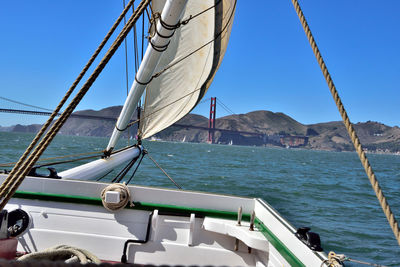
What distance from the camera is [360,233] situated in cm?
802

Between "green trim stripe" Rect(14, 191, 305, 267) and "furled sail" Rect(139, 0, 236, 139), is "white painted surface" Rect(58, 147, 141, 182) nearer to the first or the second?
"green trim stripe" Rect(14, 191, 305, 267)

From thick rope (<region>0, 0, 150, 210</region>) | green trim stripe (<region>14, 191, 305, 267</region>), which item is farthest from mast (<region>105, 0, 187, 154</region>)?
green trim stripe (<region>14, 191, 305, 267</region>)

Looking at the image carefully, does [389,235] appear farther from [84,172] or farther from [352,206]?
[84,172]

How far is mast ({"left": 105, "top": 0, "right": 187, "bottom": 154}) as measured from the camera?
2.84 metres

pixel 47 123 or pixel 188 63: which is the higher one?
pixel 188 63

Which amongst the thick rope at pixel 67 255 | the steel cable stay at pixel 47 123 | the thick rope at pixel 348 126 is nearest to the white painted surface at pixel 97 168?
the thick rope at pixel 67 255

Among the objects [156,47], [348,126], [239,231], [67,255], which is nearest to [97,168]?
[156,47]

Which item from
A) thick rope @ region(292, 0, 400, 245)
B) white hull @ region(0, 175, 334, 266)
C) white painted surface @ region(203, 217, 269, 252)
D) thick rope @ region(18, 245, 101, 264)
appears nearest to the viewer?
thick rope @ region(292, 0, 400, 245)

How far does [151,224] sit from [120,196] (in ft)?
1.28

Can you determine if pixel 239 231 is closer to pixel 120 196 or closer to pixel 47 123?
pixel 120 196

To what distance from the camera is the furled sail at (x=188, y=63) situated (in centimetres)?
475

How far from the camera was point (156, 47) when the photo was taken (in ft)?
10.6

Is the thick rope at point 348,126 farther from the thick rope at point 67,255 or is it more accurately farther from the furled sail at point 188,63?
the furled sail at point 188,63

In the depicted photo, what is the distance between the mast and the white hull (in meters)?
1.33
